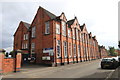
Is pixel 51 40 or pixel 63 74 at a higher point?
pixel 51 40

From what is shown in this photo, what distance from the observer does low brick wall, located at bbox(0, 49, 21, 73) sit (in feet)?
35.8

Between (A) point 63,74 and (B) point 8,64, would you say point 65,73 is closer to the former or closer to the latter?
(A) point 63,74

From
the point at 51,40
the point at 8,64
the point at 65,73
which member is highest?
the point at 51,40

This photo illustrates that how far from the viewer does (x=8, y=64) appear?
11.7m

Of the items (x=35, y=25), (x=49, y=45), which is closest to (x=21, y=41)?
(x=35, y=25)

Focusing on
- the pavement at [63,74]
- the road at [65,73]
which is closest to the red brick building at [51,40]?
the road at [65,73]

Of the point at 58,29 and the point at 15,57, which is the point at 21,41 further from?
the point at 15,57

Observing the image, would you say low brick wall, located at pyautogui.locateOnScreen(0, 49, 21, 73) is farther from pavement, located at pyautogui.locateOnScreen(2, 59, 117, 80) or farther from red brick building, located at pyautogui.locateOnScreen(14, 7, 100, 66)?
red brick building, located at pyautogui.locateOnScreen(14, 7, 100, 66)

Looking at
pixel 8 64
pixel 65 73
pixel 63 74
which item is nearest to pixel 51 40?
pixel 8 64

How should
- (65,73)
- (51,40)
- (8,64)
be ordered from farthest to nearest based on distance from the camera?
(51,40), (8,64), (65,73)

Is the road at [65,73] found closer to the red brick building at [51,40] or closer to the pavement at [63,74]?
the pavement at [63,74]

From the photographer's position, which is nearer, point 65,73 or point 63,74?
point 63,74

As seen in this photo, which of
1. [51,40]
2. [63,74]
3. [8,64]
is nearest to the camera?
[63,74]

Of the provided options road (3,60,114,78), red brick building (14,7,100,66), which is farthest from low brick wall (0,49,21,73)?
red brick building (14,7,100,66)
